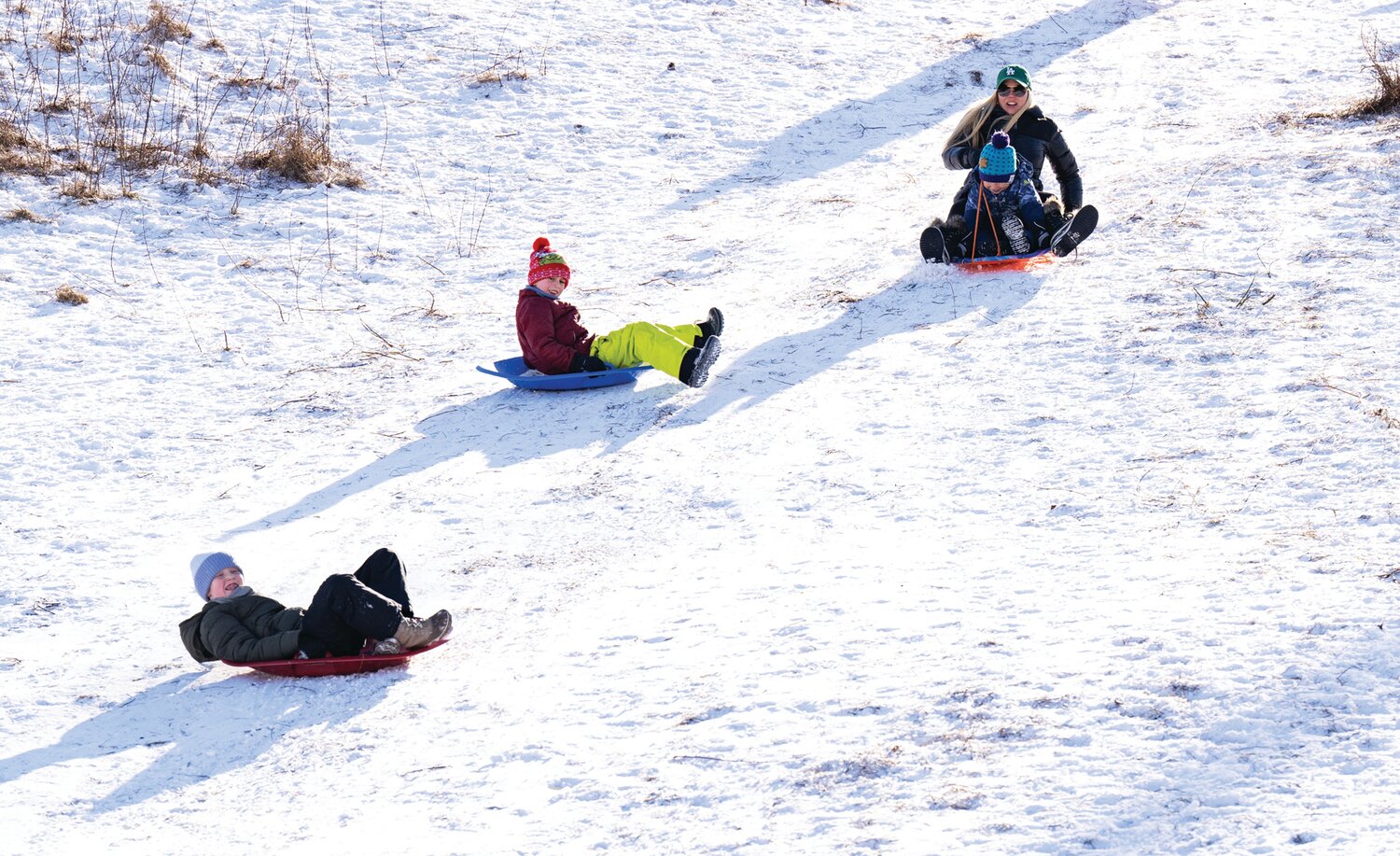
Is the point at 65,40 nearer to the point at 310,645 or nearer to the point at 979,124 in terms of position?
the point at 979,124

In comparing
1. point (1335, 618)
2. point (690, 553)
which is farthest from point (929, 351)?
point (1335, 618)

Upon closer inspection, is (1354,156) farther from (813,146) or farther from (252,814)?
(252,814)

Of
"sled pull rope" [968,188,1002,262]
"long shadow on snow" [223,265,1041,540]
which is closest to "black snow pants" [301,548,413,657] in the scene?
"long shadow on snow" [223,265,1041,540]

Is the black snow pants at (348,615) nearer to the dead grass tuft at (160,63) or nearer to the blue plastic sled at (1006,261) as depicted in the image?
the blue plastic sled at (1006,261)

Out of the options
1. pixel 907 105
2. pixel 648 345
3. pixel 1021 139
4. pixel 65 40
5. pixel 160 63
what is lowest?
pixel 648 345

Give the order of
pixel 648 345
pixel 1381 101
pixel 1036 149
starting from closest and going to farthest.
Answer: pixel 648 345 < pixel 1036 149 < pixel 1381 101

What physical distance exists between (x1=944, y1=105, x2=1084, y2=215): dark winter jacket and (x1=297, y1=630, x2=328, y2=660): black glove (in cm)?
523

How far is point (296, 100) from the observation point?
11.4 metres

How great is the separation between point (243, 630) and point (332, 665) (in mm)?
395

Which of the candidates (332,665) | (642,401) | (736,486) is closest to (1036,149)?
(642,401)

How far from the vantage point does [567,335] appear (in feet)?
24.5

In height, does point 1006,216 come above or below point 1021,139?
below

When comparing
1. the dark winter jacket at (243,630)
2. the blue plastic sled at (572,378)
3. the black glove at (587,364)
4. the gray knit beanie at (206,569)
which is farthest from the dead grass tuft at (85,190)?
the dark winter jacket at (243,630)

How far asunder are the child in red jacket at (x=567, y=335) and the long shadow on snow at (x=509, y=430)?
0.64 feet
